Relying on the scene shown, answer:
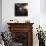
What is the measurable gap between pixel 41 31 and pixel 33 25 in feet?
1.54

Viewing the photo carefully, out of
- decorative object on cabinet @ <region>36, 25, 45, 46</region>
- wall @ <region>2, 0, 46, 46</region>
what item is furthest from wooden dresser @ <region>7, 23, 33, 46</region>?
decorative object on cabinet @ <region>36, 25, 45, 46</region>

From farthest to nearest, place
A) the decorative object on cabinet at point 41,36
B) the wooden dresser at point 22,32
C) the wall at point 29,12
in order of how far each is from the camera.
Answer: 1. the wall at point 29,12
2. the wooden dresser at point 22,32
3. the decorative object on cabinet at point 41,36

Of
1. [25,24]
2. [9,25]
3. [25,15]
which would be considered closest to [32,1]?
[25,15]

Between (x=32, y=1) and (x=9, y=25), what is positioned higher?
(x=32, y=1)

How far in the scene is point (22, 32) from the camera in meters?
6.05

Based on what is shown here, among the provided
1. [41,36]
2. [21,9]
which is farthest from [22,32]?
[21,9]

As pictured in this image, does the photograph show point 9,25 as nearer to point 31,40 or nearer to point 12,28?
point 12,28

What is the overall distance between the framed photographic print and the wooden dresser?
491 mm

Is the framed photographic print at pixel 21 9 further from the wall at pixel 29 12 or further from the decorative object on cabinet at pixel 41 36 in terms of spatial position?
the decorative object on cabinet at pixel 41 36

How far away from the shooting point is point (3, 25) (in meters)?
6.14

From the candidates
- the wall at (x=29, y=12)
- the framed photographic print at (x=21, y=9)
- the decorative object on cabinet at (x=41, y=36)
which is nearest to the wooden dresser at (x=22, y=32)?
the wall at (x=29, y=12)

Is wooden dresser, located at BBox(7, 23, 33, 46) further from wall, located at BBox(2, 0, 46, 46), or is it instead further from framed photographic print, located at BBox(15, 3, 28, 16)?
framed photographic print, located at BBox(15, 3, 28, 16)

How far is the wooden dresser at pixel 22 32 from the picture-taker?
5965mm

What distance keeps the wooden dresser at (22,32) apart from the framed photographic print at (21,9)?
1.61 ft
